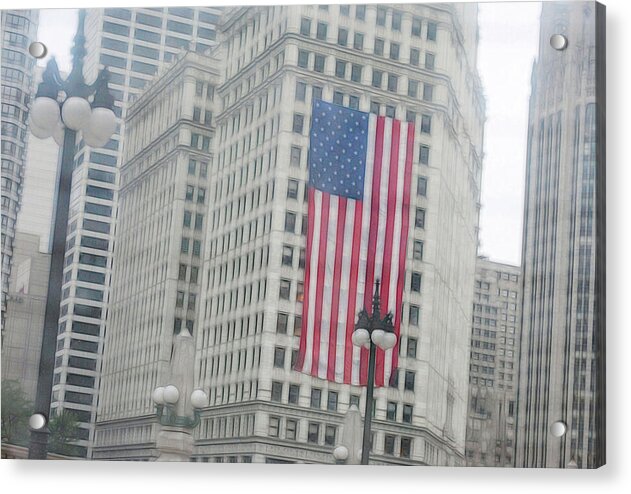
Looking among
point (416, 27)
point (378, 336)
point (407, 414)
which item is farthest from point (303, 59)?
point (407, 414)

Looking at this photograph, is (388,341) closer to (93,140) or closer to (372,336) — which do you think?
(372,336)

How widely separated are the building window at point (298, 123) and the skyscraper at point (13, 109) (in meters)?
1.53

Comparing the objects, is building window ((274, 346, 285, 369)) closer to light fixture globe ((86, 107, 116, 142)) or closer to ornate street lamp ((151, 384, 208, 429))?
ornate street lamp ((151, 384, 208, 429))

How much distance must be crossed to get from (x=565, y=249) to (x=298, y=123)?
168 centimetres

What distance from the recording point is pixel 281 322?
297 inches

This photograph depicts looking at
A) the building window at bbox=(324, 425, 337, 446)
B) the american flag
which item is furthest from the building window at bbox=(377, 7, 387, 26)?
the building window at bbox=(324, 425, 337, 446)

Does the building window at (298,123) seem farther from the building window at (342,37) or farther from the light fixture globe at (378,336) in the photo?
the light fixture globe at (378,336)

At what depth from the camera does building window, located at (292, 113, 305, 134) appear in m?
7.64

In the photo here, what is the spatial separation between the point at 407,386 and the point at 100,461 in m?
1.77

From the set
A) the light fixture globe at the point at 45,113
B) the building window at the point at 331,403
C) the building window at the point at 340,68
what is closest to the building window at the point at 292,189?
the building window at the point at 340,68

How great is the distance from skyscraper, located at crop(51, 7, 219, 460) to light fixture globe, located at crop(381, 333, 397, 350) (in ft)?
5.25

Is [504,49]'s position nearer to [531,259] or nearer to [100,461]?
[531,259]

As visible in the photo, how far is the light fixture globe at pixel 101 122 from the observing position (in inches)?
286

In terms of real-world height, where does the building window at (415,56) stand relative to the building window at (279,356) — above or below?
above
